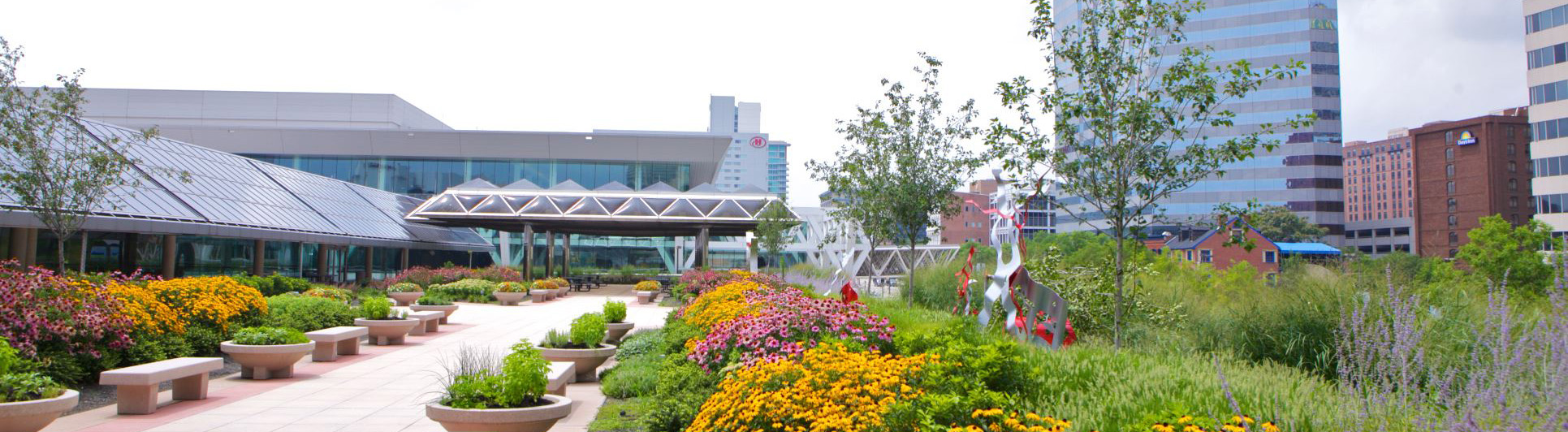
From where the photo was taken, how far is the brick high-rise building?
86.8 metres

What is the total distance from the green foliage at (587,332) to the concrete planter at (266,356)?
3.16 metres

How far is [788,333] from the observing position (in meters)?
7.98

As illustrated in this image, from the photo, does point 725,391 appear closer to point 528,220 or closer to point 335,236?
point 335,236

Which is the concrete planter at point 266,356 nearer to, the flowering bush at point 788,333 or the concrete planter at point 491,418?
the concrete planter at point 491,418

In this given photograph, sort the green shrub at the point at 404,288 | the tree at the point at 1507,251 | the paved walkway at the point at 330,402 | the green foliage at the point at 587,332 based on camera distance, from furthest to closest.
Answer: the tree at the point at 1507,251 < the green shrub at the point at 404,288 < the green foliage at the point at 587,332 < the paved walkway at the point at 330,402

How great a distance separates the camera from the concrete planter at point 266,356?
10.5 m

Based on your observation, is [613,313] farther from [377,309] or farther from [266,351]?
[266,351]

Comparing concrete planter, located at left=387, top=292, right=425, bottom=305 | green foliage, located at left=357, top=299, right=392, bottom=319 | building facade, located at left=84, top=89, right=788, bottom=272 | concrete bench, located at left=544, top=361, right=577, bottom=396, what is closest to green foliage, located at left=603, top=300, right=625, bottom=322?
green foliage, located at left=357, top=299, right=392, bottom=319

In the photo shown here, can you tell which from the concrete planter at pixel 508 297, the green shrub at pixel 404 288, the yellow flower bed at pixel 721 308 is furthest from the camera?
the concrete planter at pixel 508 297

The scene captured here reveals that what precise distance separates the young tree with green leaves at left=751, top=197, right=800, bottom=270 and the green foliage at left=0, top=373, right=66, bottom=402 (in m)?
27.5

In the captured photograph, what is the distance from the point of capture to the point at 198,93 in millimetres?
63125

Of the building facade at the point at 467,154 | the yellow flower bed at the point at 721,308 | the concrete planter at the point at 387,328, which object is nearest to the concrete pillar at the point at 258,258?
the concrete planter at the point at 387,328

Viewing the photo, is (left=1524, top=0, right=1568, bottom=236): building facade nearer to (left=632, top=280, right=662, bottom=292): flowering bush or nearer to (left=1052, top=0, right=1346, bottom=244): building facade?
(left=1052, top=0, right=1346, bottom=244): building facade

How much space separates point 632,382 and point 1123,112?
5.68 meters
